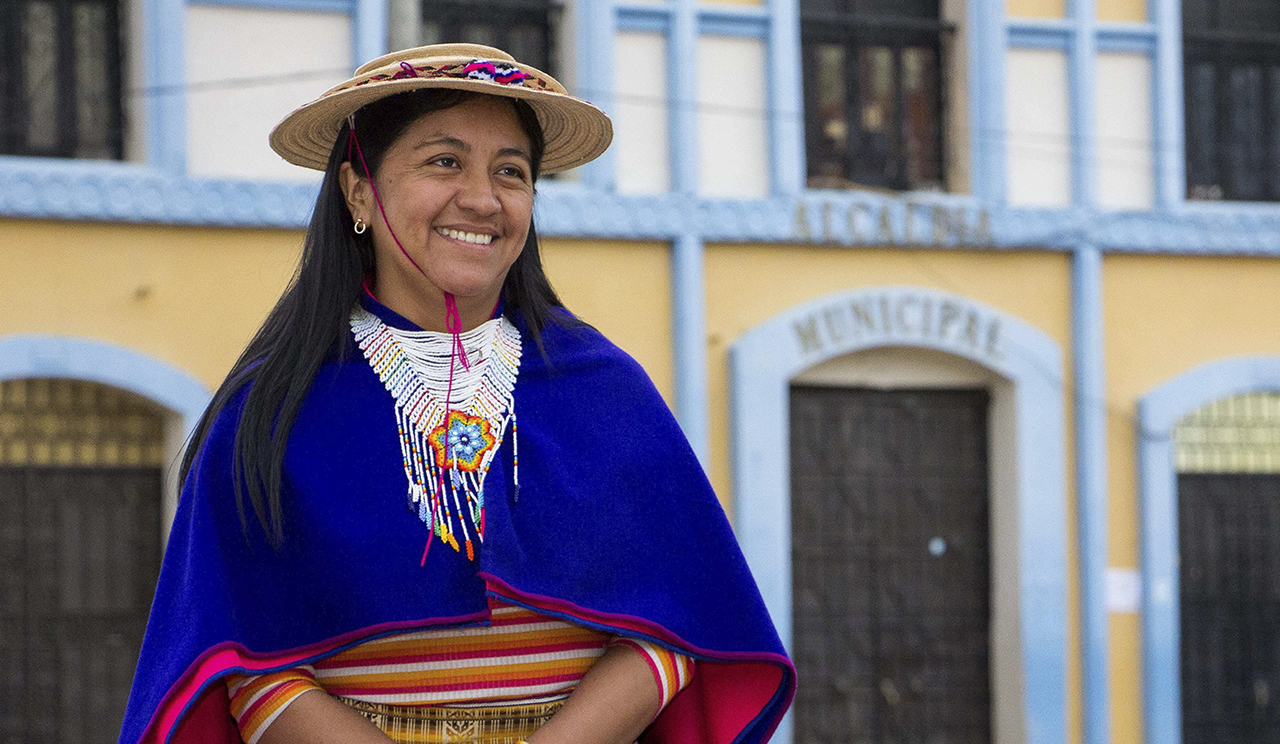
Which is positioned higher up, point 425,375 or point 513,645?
point 425,375

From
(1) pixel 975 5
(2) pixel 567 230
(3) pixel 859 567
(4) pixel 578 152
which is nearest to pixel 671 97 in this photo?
(2) pixel 567 230

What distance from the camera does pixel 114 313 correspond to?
23.9ft

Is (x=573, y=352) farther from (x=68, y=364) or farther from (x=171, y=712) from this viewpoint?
(x=68, y=364)

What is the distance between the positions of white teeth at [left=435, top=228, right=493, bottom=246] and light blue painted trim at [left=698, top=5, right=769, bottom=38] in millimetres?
6016

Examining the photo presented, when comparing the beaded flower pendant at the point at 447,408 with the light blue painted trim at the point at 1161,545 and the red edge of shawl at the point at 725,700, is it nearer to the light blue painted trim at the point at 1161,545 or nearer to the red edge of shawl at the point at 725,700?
the red edge of shawl at the point at 725,700

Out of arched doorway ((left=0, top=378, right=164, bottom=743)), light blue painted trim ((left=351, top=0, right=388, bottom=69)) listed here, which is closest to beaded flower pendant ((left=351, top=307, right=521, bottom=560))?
light blue painted trim ((left=351, top=0, right=388, bottom=69))

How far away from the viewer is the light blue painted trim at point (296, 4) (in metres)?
7.42

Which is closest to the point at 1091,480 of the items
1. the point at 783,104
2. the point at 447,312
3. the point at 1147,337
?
the point at 1147,337

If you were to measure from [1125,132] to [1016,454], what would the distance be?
1.89 metres

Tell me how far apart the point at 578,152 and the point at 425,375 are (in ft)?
1.75

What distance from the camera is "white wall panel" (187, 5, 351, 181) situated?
7.38m

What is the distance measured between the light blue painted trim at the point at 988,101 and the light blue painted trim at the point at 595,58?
201 centimetres

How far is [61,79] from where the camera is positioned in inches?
296

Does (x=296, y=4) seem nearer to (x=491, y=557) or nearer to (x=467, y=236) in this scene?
(x=467, y=236)
